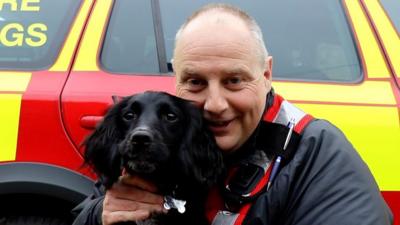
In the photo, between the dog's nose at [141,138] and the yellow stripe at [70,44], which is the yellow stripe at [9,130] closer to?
the yellow stripe at [70,44]

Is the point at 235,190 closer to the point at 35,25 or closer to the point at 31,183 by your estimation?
the point at 31,183

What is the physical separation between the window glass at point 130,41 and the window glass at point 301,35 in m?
0.07

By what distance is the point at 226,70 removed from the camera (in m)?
1.83

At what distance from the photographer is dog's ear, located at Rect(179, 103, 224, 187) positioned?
189cm

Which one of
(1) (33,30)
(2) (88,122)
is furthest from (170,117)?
(1) (33,30)

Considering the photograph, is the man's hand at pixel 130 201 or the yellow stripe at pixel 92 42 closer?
the man's hand at pixel 130 201

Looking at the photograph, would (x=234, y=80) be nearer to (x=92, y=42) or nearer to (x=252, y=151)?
(x=252, y=151)

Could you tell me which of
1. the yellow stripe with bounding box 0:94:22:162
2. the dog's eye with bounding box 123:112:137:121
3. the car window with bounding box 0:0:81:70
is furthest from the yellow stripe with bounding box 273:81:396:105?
the yellow stripe with bounding box 0:94:22:162

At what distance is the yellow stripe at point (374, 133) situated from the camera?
2.44 metres

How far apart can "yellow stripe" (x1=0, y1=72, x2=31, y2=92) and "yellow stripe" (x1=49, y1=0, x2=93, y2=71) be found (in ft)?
0.37

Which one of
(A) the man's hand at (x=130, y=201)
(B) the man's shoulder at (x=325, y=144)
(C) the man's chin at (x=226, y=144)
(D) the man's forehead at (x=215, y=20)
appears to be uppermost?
(D) the man's forehead at (x=215, y=20)

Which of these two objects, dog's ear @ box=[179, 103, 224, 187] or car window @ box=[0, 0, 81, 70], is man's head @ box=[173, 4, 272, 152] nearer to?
dog's ear @ box=[179, 103, 224, 187]

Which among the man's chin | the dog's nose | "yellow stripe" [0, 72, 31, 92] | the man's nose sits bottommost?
"yellow stripe" [0, 72, 31, 92]

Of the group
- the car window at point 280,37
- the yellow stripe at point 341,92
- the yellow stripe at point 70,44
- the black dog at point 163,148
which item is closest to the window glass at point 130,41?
the car window at point 280,37
